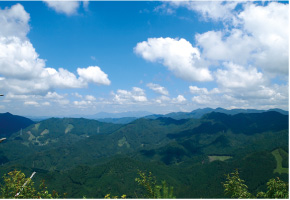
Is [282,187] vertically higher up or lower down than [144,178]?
lower down

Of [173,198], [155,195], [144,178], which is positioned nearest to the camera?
[173,198]

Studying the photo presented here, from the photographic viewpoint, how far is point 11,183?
56.0 ft

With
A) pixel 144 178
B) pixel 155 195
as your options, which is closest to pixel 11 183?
pixel 144 178

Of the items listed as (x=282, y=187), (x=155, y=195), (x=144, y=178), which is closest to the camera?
(x=155, y=195)

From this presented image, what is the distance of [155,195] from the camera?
14.3 metres

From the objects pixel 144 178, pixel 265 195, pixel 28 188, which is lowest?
pixel 265 195

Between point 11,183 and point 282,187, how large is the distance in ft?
77.4

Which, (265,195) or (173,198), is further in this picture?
(265,195)

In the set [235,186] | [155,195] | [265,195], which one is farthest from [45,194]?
[265,195]

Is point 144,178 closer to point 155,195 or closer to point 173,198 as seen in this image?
point 155,195

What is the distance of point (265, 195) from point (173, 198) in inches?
449

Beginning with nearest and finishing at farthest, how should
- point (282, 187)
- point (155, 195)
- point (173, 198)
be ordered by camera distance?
point (173, 198) < point (155, 195) < point (282, 187)

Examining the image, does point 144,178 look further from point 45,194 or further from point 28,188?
point 28,188

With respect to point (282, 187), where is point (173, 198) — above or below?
above
